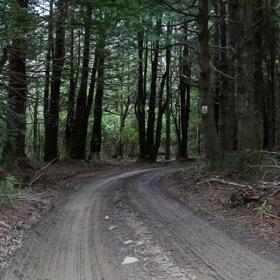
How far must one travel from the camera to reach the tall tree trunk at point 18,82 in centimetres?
1167

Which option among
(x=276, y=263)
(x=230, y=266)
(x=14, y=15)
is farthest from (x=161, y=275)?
(x=14, y=15)

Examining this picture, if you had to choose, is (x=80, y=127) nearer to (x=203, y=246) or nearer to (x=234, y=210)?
(x=234, y=210)

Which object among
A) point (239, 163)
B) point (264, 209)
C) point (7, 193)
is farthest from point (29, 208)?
point (239, 163)

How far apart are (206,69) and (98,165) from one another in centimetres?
1040

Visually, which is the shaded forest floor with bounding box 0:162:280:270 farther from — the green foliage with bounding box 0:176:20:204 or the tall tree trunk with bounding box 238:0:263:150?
the tall tree trunk with bounding box 238:0:263:150

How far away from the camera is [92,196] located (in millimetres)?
12266

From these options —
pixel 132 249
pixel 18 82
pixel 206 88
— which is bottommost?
pixel 132 249

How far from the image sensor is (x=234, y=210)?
9336mm

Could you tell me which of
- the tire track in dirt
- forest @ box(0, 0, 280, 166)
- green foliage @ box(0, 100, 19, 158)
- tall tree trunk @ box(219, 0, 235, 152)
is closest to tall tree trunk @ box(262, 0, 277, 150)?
forest @ box(0, 0, 280, 166)

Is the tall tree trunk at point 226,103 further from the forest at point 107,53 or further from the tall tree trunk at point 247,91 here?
the tall tree trunk at point 247,91

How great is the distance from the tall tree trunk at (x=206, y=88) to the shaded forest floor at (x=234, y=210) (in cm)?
218

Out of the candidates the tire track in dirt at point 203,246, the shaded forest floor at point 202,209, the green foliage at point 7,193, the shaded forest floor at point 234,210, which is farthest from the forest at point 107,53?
the tire track in dirt at point 203,246

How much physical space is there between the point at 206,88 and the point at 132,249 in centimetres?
1023

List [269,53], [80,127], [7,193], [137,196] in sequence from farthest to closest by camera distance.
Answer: [269,53], [80,127], [137,196], [7,193]
